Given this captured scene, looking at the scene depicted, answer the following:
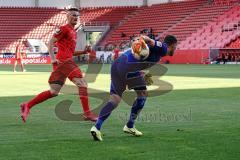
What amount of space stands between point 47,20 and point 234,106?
51.8m

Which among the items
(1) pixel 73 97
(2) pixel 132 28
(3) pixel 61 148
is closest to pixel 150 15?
(2) pixel 132 28

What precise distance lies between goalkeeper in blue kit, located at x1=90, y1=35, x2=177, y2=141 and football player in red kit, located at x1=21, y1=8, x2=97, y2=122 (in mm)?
1979

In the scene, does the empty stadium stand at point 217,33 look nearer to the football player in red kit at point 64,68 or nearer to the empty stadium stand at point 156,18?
the empty stadium stand at point 156,18

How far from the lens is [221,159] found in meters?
6.66

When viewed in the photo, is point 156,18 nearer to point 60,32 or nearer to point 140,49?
point 60,32

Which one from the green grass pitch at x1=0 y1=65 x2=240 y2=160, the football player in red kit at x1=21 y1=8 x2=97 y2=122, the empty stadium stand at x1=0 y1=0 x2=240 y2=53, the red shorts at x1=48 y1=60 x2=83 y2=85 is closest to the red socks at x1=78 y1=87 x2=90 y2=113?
the football player in red kit at x1=21 y1=8 x2=97 y2=122

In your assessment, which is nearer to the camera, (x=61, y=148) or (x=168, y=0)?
(x=61, y=148)

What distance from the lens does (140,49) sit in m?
7.96

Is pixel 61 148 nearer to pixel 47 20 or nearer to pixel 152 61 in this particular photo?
pixel 152 61

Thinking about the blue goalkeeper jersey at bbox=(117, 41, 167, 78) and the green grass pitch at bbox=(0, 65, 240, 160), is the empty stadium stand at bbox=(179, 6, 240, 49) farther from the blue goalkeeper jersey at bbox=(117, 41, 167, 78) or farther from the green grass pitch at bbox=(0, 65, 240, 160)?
the blue goalkeeper jersey at bbox=(117, 41, 167, 78)

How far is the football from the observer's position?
792cm

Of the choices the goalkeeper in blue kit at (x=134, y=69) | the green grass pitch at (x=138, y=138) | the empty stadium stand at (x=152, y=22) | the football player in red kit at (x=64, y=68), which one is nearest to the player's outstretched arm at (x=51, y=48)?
A: the football player in red kit at (x=64, y=68)

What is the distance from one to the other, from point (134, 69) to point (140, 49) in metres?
0.60

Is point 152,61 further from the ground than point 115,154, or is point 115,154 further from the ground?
point 152,61
